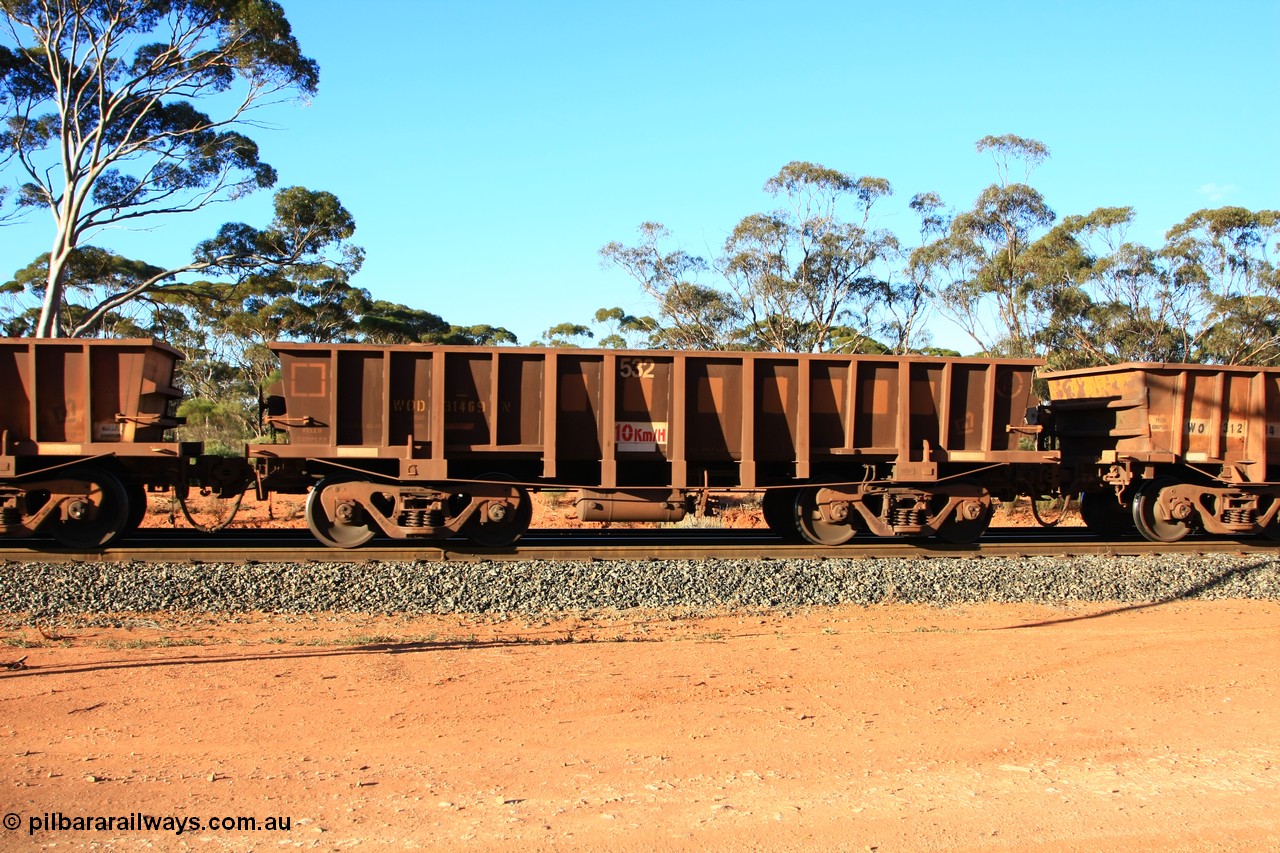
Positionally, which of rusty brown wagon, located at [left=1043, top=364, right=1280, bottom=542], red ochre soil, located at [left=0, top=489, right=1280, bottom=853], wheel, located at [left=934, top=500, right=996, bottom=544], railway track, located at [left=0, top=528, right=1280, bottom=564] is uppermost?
rusty brown wagon, located at [left=1043, top=364, right=1280, bottom=542]

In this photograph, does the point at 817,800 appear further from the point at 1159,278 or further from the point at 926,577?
the point at 1159,278

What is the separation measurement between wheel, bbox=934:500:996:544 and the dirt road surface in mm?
3374

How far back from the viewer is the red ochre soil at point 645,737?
427cm

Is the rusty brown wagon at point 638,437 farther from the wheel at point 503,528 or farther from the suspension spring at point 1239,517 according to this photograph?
the suspension spring at point 1239,517

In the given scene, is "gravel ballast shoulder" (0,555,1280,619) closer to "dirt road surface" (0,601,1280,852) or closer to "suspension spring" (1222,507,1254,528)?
"dirt road surface" (0,601,1280,852)

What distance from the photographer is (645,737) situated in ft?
18.1

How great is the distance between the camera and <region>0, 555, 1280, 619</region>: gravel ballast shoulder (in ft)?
30.6

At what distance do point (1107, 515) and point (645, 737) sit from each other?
10731 millimetres

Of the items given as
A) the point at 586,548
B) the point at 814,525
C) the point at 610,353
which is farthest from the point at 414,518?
the point at 814,525

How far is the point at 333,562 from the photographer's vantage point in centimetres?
1018

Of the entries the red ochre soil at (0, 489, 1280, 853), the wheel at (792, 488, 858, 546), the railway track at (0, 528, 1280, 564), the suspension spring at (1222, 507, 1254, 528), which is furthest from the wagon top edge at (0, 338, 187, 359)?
the suspension spring at (1222, 507, 1254, 528)

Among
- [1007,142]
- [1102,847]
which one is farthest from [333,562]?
[1007,142]

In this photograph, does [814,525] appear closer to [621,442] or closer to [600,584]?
[621,442]

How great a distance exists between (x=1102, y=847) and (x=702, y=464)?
8093 mm
